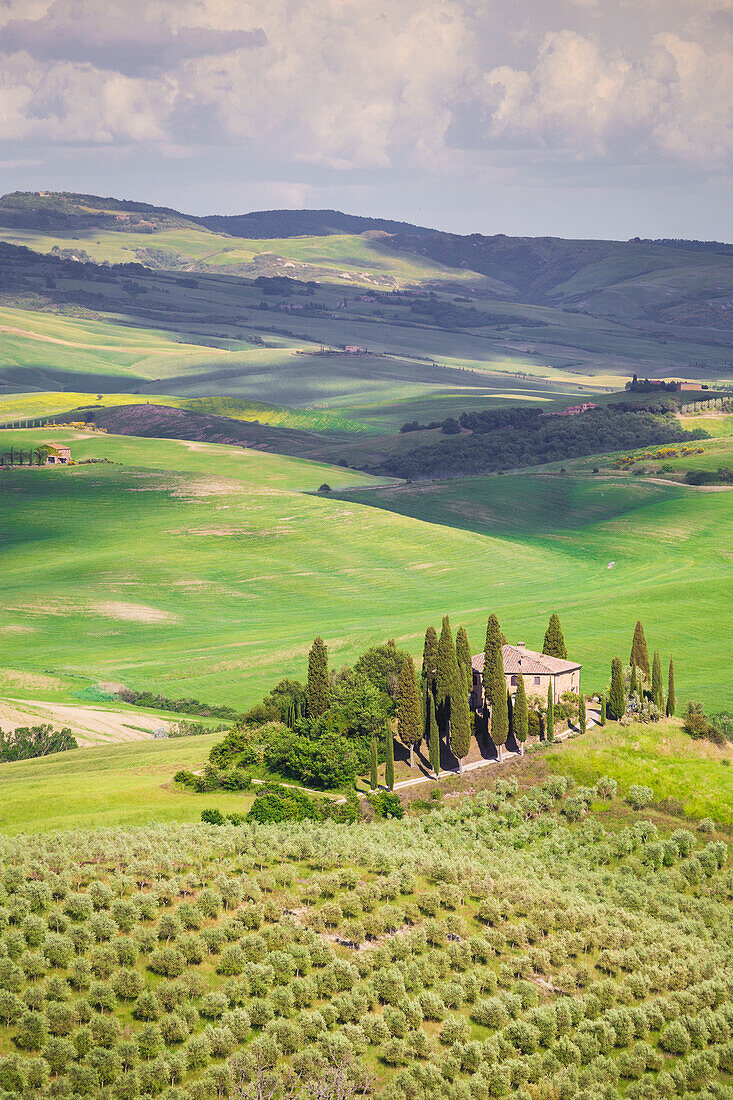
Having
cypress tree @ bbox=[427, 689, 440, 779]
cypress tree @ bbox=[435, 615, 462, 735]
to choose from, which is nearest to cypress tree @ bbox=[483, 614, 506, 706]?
cypress tree @ bbox=[435, 615, 462, 735]

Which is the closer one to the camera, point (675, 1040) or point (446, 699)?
point (675, 1040)

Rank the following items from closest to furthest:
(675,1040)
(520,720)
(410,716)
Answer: (675,1040) → (410,716) → (520,720)

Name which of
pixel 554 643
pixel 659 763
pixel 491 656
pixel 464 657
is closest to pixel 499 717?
pixel 491 656

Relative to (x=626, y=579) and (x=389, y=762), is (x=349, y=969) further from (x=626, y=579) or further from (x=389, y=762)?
(x=626, y=579)

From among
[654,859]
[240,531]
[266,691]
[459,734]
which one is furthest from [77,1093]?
[240,531]

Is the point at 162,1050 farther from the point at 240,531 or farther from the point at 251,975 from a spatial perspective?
the point at 240,531

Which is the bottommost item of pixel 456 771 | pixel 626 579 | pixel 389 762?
pixel 456 771

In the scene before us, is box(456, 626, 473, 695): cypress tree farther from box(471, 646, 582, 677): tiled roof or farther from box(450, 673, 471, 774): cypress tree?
box(450, 673, 471, 774): cypress tree
